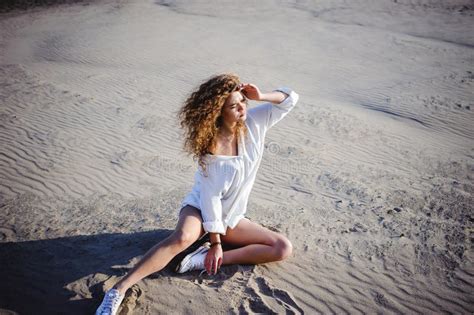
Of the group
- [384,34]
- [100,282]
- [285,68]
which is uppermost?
[384,34]

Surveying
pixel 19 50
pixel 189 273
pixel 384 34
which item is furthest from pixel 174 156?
pixel 384 34

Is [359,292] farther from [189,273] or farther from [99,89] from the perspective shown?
[99,89]

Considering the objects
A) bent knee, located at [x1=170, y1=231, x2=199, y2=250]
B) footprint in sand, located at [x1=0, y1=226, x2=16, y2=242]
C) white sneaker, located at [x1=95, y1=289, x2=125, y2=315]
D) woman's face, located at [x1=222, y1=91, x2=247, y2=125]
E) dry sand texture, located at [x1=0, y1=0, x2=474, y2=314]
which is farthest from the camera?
footprint in sand, located at [x1=0, y1=226, x2=16, y2=242]

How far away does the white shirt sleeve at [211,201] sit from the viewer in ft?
9.19

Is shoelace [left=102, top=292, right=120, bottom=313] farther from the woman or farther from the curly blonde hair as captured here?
the curly blonde hair

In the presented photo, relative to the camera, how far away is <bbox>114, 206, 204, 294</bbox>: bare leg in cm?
272

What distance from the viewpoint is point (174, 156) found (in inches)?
235

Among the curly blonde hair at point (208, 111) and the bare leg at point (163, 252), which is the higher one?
the curly blonde hair at point (208, 111)

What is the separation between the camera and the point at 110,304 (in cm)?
264

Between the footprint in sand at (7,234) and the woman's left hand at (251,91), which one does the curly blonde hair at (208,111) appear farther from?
the footprint in sand at (7,234)

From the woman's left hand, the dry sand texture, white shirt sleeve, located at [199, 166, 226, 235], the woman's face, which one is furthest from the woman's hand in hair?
the woman's left hand

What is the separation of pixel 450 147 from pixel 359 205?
2.84 meters

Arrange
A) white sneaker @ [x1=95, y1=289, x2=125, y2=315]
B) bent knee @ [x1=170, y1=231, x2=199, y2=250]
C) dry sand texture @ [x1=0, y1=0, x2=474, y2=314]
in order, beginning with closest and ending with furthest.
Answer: white sneaker @ [x1=95, y1=289, x2=125, y2=315] → bent knee @ [x1=170, y1=231, x2=199, y2=250] → dry sand texture @ [x1=0, y1=0, x2=474, y2=314]

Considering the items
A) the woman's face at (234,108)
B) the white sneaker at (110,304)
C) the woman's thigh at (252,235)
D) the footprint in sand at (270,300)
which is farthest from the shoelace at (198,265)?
the woman's face at (234,108)
